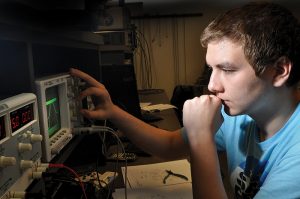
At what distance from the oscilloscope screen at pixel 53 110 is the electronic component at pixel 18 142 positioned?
0.37 feet

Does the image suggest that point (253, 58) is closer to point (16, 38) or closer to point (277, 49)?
point (277, 49)

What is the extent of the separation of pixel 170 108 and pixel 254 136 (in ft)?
5.23

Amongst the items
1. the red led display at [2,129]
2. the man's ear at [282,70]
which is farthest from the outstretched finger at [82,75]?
the man's ear at [282,70]

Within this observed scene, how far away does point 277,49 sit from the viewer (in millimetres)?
812

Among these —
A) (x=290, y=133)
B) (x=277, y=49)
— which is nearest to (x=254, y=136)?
(x=290, y=133)

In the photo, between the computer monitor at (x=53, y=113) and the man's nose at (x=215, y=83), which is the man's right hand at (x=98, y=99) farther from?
the man's nose at (x=215, y=83)

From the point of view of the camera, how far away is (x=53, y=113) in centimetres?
81

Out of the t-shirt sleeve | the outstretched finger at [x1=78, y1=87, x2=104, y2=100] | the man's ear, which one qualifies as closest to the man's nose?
the man's ear

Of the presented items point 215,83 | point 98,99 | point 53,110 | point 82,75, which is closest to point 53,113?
point 53,110

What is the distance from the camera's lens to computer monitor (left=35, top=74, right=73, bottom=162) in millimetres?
688

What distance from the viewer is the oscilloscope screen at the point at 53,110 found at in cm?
77

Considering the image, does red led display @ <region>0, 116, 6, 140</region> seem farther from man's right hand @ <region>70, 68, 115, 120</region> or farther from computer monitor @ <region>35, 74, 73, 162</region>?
man's right hand @ <region>70, 68, 115, 120</region>

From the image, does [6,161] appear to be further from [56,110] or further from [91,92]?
[91,92]

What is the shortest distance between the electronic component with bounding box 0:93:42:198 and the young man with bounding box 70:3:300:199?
33 cm
